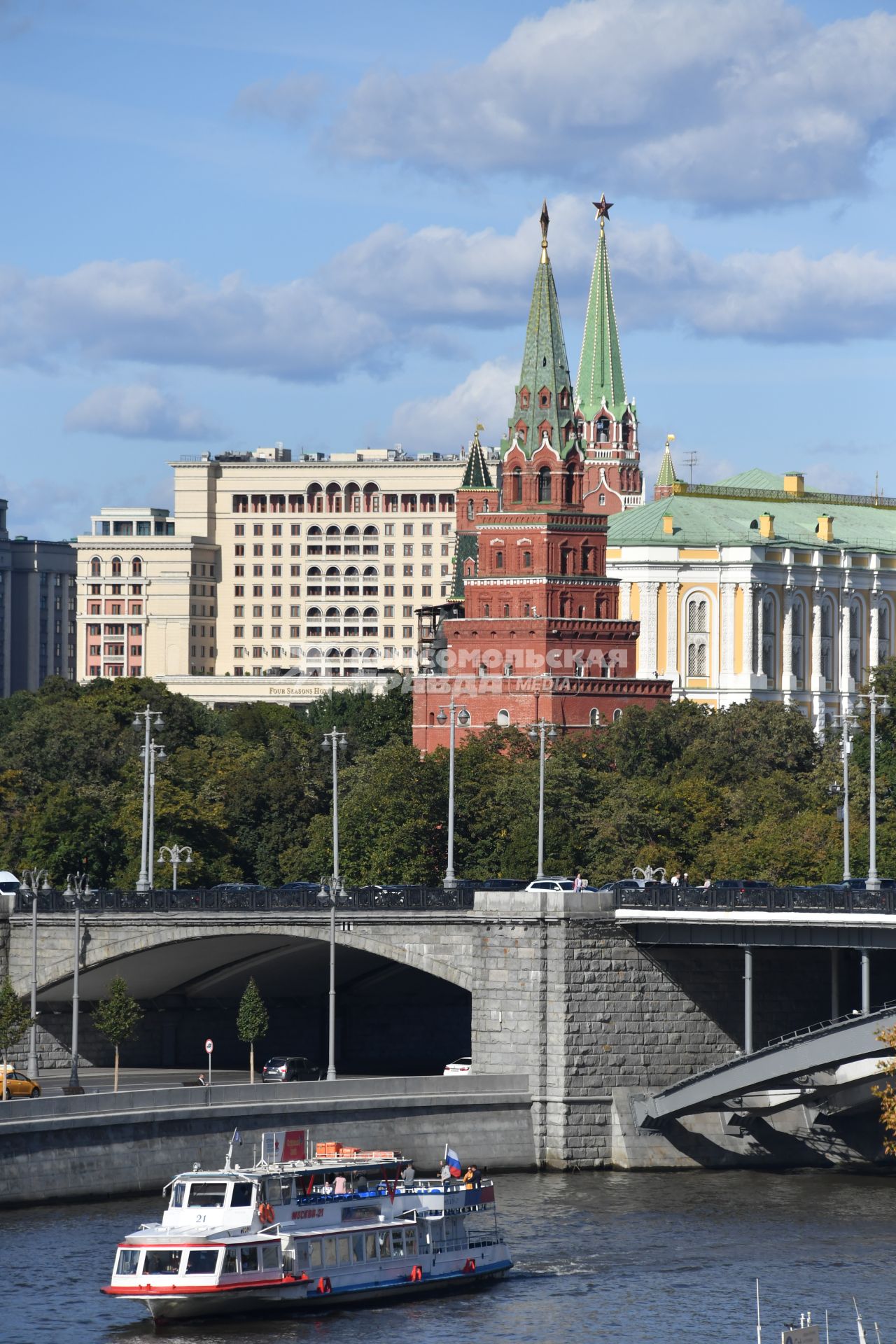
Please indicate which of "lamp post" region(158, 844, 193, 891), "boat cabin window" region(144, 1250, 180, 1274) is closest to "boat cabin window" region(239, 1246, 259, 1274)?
"boat cabin window" region(144, 1250, 180, 1274)

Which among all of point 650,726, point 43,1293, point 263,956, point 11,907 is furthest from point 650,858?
point 43,1293

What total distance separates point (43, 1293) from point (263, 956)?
3401cm

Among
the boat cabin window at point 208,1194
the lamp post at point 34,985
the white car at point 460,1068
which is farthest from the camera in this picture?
the lamp post at point 34,985

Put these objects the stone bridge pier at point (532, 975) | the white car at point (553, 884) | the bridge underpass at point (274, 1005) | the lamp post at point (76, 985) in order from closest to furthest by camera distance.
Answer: the stone bridge pier at point (532, 975) < the lamp post at point (76, 985) < the white car at point (553, 884) < the bridge underpass at point (274, 1005)

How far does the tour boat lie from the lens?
7200cm

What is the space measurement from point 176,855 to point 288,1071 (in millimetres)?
20601

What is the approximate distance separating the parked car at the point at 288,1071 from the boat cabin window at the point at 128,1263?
2531cm

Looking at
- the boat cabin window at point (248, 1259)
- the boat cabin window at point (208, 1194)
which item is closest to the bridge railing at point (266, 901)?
the boat cabin window at point (208, 1194)

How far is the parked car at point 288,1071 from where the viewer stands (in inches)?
3883

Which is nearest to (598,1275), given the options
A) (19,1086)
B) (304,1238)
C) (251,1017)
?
(304,1238)

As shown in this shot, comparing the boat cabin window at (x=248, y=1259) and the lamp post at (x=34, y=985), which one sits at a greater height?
the lamp post at (x=34, y=985)

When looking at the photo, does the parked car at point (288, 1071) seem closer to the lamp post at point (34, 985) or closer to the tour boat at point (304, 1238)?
the lamp post at point (34, 985)

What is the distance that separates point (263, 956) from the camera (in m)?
106

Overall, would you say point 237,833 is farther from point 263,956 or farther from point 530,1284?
point 530,1284
